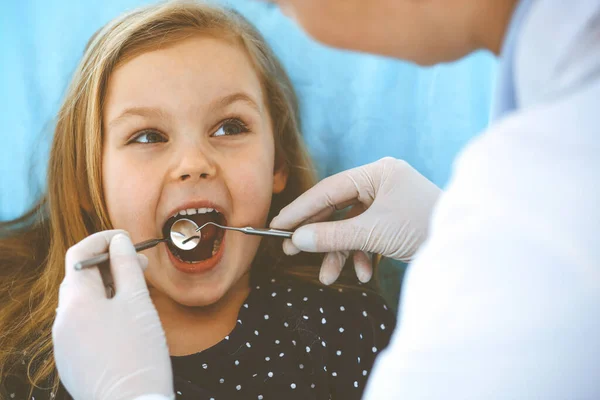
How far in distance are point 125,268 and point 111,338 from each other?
11cm

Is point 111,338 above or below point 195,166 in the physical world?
below

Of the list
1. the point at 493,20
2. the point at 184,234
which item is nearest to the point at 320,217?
the point at 184,234

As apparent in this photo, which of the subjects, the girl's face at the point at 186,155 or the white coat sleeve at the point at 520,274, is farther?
the girl's face at the point at 186,155

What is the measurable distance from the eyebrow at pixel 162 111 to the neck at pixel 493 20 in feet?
1.61

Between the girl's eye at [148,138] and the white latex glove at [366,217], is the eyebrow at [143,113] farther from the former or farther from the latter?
the white latex glove at [366,217]

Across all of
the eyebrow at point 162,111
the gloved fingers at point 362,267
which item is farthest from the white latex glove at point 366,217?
the eyebrow at point 162,111

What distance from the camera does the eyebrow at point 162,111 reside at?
3.78ft

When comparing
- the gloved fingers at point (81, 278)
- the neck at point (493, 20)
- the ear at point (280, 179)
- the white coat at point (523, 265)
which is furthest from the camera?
A: the ear at point (280, 179)

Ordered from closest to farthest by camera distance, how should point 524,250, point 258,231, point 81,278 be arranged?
1. point 524,250
2. point 81,278
3. point 258,231

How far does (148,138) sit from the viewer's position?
1186 millimetres

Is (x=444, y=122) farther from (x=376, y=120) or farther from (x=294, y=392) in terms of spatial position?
(x=294, y=392)

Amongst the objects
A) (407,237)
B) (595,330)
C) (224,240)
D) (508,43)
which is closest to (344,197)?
(407,237)

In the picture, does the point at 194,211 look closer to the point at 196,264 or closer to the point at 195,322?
the point at 196,264

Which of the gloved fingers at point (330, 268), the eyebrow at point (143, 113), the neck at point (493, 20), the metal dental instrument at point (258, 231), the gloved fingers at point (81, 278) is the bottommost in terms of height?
the gloved fingers at point (81, 278)
